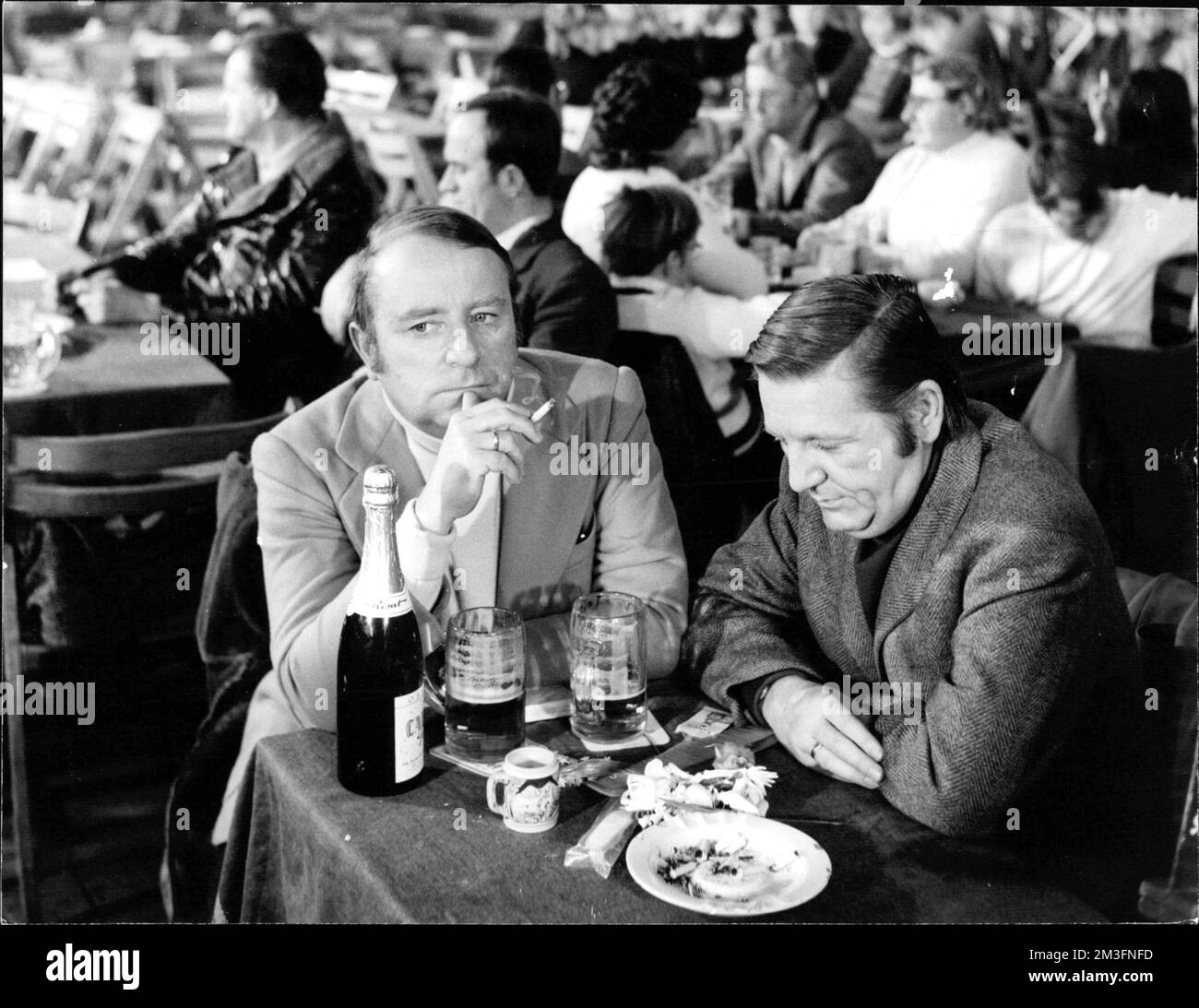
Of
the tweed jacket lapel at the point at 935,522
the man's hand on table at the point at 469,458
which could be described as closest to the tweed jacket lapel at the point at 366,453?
the man's hand on table at the point at 469,458

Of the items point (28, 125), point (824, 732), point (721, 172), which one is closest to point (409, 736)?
point (824, 732)

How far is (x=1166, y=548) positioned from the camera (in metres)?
2.08

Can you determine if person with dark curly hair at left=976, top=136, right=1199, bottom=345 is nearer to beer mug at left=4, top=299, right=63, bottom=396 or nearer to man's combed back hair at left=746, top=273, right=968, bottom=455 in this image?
man's combed back hair at left=746, top=273, right=968, bottom=455

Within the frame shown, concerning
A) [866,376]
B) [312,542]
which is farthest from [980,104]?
[312,542]

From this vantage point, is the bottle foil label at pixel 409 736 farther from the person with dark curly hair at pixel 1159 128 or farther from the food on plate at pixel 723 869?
the person with dark curly hair at pixel 1159 128

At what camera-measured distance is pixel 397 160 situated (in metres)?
2.00

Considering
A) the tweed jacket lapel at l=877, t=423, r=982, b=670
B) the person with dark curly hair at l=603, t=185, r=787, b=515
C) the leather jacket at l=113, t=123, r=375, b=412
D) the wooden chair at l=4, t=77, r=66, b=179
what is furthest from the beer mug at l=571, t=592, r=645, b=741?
the wooden chair at l=4, t=77, r=66, b=179

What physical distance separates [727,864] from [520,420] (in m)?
0.67

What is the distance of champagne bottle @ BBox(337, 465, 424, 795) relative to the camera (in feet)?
4.84

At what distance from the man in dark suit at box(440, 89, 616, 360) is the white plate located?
0.88m

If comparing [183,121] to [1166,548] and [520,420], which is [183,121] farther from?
[1166,548]

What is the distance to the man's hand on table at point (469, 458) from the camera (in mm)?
1686

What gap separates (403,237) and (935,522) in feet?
2.94

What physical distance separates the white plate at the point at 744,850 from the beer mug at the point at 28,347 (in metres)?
1.26
